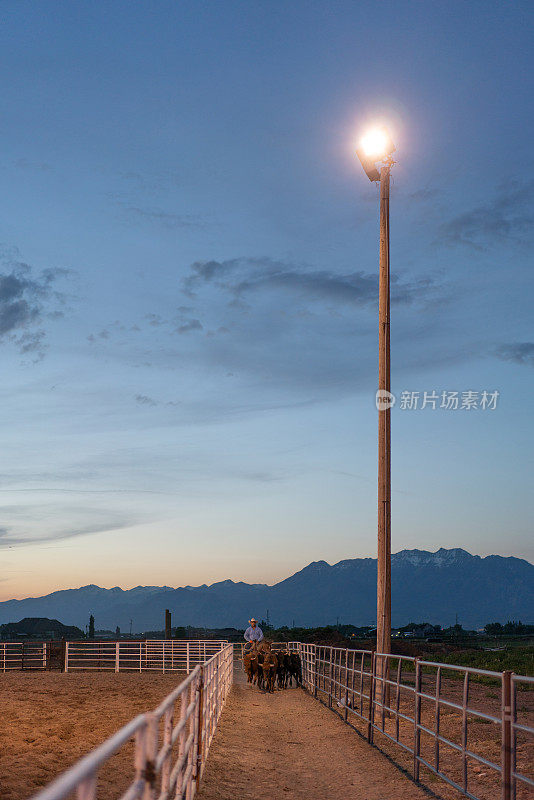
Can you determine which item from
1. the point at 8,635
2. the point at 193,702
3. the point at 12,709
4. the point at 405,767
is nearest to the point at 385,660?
the point at 405,767

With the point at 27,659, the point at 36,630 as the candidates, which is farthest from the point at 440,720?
the point at 36,630

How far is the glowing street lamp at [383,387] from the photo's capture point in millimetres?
15289

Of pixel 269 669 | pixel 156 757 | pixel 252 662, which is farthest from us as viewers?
pixel 252 662

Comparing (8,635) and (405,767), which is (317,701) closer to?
(405,767)

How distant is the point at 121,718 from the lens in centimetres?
1447

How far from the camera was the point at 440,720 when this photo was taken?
45.6 feet

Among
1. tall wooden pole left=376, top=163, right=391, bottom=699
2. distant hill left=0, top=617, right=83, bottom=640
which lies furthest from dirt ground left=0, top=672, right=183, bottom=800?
distant hill left=0, top=617, right=83, bottom=640

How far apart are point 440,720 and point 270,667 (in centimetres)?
813

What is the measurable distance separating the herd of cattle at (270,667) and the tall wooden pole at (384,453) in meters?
6.61

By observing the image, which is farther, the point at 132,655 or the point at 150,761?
the point at 132,655

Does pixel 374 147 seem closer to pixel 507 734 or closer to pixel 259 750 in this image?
pixel 259 750

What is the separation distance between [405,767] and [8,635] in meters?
106

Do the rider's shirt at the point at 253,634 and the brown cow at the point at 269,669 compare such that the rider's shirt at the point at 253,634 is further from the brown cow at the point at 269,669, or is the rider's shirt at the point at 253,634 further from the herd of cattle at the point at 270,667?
the brown cow at the point at 269,669

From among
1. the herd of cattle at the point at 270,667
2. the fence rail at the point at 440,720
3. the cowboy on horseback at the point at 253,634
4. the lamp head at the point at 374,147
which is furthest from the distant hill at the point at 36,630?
the lamp head at the point at 374,147
